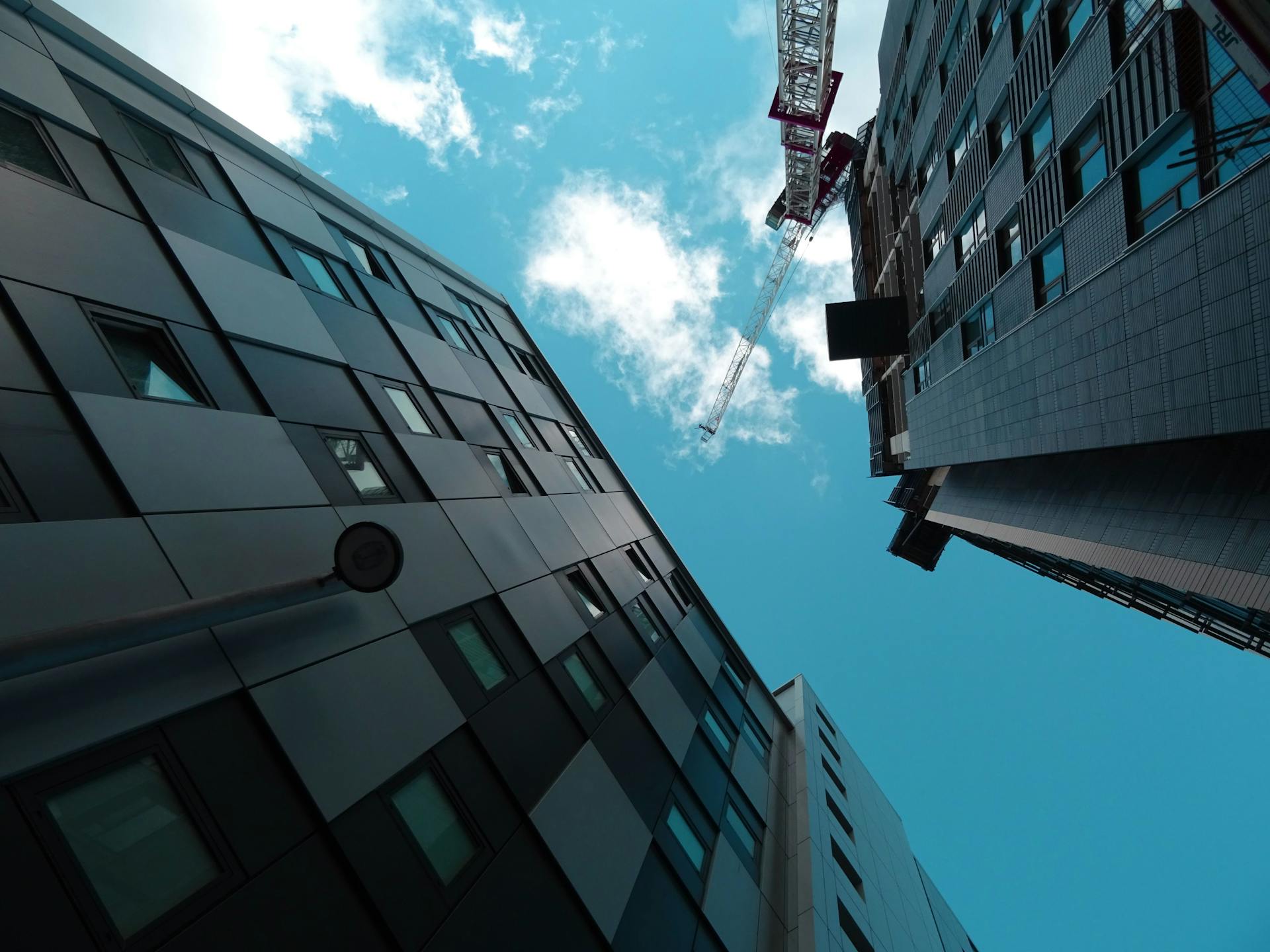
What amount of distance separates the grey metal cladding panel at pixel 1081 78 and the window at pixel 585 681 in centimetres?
1890

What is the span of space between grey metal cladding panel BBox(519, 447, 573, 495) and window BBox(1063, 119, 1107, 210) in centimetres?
1654

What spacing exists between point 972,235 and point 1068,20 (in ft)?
27.5

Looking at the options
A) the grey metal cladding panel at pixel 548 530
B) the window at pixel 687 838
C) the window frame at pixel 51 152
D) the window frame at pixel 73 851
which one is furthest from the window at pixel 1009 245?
the window frame at pixel 73 851

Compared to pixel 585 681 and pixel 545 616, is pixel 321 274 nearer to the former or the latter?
pixel 545 616

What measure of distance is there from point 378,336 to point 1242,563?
19.8 meters

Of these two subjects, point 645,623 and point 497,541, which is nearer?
point 497,541

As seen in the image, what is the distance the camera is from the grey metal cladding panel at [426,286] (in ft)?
64.3

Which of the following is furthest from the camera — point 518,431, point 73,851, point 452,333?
point 452,333

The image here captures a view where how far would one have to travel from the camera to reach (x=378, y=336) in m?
14.8

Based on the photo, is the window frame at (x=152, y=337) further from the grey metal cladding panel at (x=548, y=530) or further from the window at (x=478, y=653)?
the grey metal cladding panel at (x=548, y=530)

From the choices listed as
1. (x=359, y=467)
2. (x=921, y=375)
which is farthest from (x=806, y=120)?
(x=359, y=467)

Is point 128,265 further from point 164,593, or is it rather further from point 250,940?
point 250,940

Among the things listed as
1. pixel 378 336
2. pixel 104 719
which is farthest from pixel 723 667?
pixel 104 719

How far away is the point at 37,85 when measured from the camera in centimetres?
956
